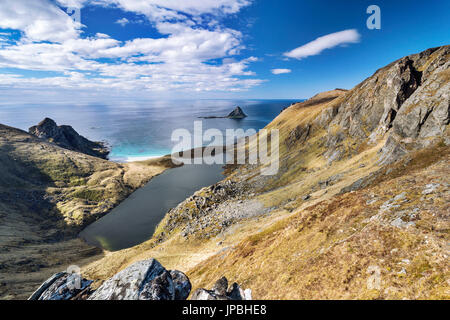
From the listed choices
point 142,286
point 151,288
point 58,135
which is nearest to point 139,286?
point 142,286

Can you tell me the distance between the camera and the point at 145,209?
9475cm

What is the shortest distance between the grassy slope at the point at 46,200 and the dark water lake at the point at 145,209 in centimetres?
520

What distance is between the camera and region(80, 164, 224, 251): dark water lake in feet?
245

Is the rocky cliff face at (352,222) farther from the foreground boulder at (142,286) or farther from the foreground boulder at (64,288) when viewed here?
the foreground boulder at (64,288)

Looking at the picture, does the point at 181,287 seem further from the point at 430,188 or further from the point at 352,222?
the point at 430,188

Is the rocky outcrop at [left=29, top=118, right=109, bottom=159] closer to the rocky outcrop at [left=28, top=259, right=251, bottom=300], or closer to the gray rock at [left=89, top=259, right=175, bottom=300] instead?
the rocky outcrop at [left=28, top=259, right=251, bottom=300]

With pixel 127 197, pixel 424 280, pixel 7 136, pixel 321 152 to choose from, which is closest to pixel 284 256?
pixel 424 280

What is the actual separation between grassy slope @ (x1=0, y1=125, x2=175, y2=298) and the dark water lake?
17.1 feet

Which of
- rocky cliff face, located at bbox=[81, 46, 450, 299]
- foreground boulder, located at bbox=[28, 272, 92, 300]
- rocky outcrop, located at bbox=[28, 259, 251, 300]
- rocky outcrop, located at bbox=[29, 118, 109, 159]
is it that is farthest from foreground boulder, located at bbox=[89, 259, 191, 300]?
rocky outcrop, located at bbox=[29, 118, 109, 159]

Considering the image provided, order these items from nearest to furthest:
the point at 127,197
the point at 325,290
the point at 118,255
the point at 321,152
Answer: the point at 325,290, the point at 118,255, the point at 321,152, the point at 127,197

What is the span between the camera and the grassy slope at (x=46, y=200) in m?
55.7
